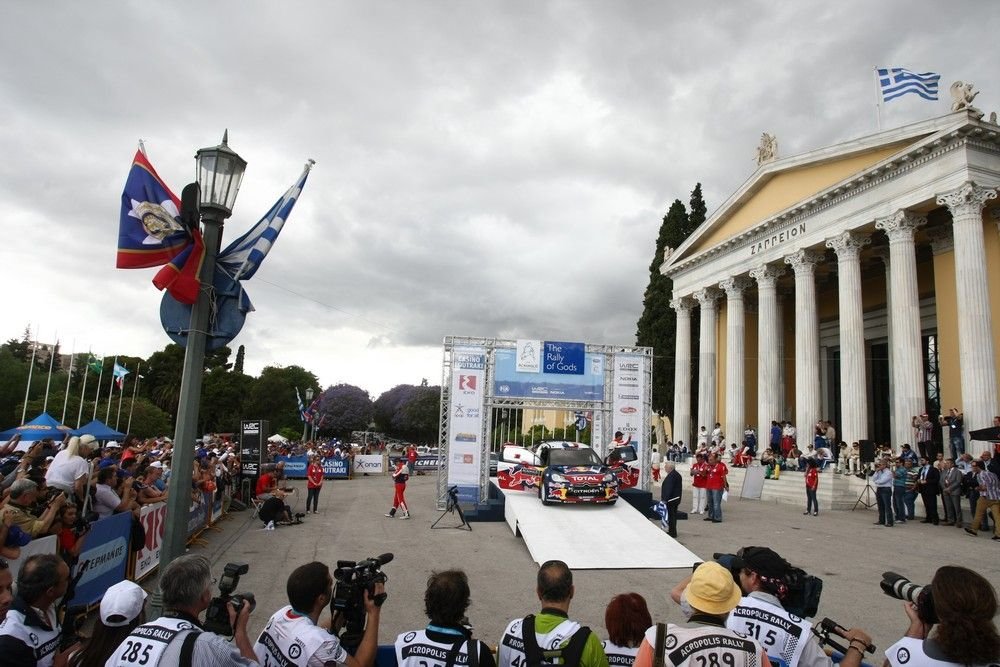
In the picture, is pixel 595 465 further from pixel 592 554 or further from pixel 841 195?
pixel 841 195

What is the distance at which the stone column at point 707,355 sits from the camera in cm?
3416

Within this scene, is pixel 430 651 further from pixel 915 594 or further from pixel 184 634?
pixel 915 594

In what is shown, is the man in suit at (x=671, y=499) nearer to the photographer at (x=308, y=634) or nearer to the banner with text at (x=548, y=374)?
the banner with text at (x=548, y=374)

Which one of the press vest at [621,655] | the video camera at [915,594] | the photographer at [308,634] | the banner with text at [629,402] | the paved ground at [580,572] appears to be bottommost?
the paved ground at [580,572]

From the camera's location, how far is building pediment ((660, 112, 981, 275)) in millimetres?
22594

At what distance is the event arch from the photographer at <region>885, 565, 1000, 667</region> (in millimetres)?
16343

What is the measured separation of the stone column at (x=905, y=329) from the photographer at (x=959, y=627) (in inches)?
881

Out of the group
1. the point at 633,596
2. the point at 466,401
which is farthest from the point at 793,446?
the point at 633,596

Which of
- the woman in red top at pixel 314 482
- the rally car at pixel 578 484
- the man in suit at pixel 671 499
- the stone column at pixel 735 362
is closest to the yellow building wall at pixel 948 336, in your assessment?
the stone column at pixel 735 362

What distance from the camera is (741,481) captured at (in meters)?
26.0

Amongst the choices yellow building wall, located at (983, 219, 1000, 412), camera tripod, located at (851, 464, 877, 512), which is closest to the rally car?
camera tripod, located at (851, 464, 877, 512)

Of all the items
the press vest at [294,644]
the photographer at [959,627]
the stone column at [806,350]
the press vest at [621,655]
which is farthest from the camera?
the stone column at [806,350]

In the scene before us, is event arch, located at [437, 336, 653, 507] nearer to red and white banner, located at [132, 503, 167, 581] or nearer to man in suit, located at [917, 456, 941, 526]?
man in suit, located at [917, 456, 941, 526]

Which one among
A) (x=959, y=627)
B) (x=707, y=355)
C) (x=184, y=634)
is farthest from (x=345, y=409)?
(x=959, y=627)
